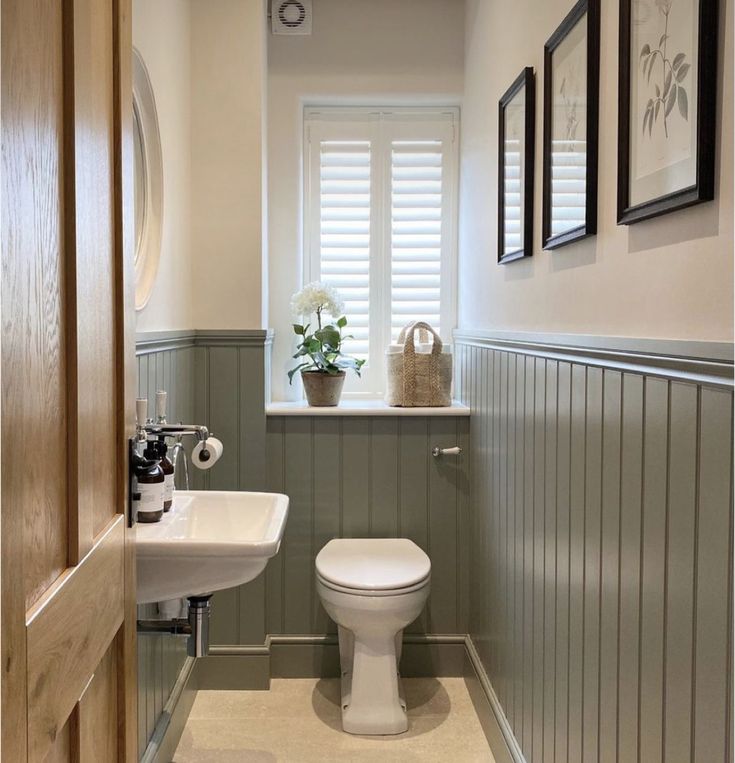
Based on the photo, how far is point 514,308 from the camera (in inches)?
87.7

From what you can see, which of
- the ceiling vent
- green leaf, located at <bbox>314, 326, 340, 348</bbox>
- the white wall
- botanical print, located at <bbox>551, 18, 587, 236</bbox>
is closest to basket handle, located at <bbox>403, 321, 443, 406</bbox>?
green leaf, located at <bbox>314, 326, 340, 348</bbox>

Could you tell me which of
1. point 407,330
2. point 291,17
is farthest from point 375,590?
point 291,17

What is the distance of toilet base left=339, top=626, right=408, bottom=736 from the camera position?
8.16ft

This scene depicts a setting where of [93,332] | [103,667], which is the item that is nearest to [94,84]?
[93,332]

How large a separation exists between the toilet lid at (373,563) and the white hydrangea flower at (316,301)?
861 mm

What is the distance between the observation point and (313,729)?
2535mm

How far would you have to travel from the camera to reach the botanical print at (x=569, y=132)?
5.24ft

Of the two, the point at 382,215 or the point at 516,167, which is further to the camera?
the point at 382,215

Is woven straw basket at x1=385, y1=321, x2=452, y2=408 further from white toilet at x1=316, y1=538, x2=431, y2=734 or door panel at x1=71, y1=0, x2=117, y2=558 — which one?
door panel at x1=71, y1=0, x2=117, y2=558

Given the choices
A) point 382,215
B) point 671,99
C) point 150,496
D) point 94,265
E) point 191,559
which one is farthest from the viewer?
point 382,215

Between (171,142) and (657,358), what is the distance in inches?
→ 73.1

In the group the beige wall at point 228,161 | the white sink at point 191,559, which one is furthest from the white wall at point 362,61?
the white sink at point 191,559

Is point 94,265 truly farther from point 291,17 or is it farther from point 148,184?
point 291,17

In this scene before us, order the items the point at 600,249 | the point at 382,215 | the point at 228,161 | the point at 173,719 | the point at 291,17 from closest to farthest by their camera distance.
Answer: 1. the point at 600,249
2. the point at 173,719
3. the point at 228,161
4. the point at 291,17
5. the point at 382,215
